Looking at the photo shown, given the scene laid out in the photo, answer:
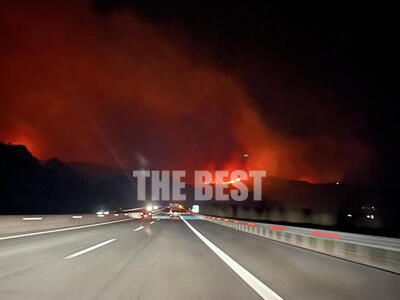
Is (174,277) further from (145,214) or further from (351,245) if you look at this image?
(145,214)

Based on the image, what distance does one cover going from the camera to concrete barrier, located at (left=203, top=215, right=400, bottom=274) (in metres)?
11.3

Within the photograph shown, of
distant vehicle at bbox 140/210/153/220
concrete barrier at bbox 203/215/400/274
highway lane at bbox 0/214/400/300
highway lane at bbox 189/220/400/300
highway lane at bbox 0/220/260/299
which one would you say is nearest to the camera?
highway lane at bbox 0/220/260/299

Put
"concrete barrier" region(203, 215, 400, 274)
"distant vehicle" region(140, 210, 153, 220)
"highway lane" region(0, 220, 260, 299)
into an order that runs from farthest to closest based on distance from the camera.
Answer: "distant vehicle" region(140, 210, 153, 220), "concrete barrier" region(203, 215, 400, 274), "highway lane" region(0, 220, 260, 299)

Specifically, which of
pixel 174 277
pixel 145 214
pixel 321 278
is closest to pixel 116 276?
pixel 174 277

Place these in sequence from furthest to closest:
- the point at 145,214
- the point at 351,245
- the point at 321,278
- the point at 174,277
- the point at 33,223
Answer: the point at 145,214
the point at 33,223
the point at 351,245
the point at 321,278
the point at 174,277

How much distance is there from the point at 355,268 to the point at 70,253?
8634 millimetres

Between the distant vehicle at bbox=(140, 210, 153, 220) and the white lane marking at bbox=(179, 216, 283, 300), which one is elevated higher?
the white lane marking at bbox=(179, 216, 283, 300)

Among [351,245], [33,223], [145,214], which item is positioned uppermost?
[351,245]

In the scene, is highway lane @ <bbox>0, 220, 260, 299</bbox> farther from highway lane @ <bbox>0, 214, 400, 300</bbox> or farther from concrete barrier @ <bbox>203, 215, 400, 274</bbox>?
concrete barrier @ <bbox>203, 215, 400, 274</bbox>

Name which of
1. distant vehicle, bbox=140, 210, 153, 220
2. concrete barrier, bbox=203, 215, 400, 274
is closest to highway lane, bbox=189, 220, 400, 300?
concrete barrier, bbox=203, 215, 400, 274

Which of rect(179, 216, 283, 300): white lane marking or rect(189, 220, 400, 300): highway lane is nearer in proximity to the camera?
rect(179, 216, 283, 300): white lane marking

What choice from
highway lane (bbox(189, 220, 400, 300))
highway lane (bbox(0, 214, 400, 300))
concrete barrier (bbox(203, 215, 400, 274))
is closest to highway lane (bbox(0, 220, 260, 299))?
highway lane (bbox(0, 214, 400, 300))

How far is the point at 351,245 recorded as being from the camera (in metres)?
14.1

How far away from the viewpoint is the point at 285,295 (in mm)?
7789
